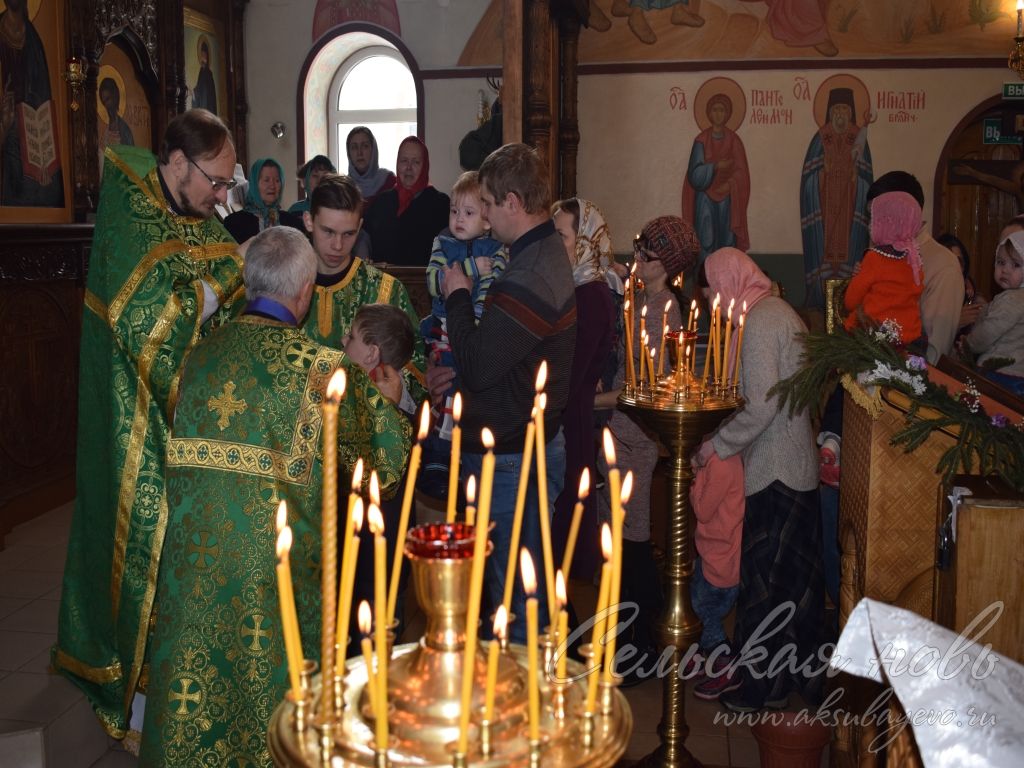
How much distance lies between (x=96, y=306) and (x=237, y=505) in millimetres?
997

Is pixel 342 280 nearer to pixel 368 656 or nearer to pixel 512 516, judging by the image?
pixel 512 516

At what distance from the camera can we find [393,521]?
12.0ft

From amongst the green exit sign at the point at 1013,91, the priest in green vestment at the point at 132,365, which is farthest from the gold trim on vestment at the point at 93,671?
the green exit sign at the point at 1013,91

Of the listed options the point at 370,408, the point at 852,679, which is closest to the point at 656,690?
the point at 852,679

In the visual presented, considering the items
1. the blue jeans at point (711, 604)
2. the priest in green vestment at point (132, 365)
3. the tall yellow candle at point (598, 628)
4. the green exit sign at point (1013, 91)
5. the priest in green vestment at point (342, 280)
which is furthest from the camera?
the green exit sign at point (1013, 91)

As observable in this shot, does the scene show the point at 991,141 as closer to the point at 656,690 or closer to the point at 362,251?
the point at 362,251

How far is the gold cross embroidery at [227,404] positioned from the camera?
2244mm

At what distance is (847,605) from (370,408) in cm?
164

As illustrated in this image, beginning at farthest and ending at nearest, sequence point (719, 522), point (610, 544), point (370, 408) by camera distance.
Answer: point (719, 522), point (370, 408), point (610, 544)

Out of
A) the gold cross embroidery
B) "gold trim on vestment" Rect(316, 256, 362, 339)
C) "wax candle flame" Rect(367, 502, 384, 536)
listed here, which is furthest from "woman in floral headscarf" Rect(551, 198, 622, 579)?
"wax candle flame" Rect(367, 502, 384, 536)

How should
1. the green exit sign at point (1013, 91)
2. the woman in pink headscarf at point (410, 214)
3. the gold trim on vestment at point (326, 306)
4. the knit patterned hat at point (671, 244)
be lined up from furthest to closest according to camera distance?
the green exit sign at point (1013, 91) < the woman in pink headscarf at point (410, 214) < the knit patterned hat at point (671, 244) < the gold trim on vestment at point (326, 306)

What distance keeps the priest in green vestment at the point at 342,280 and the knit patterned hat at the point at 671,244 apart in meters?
1.01

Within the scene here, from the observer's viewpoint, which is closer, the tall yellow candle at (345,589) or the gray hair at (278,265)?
the tall yellow candle at (345,589)

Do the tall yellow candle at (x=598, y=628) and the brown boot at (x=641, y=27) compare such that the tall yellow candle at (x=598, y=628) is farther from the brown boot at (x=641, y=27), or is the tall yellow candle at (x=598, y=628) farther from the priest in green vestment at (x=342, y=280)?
the brown boot at (x=641, y=27)
